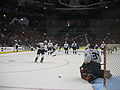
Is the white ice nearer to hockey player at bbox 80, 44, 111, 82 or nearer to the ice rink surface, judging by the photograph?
the ice rink surface

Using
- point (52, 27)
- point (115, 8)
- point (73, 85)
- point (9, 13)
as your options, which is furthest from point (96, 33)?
point (73, 85)

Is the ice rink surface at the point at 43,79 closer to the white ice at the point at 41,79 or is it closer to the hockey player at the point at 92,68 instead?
the white ice at the point at 41,79

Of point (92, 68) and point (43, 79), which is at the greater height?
point (92, 68)

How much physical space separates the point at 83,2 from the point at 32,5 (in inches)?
365

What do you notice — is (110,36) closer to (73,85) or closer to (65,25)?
(65,25)

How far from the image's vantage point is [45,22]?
36969 millimetres

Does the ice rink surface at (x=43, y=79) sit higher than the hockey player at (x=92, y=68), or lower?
lower

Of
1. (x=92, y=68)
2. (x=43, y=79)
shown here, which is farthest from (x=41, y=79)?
(x=92, y=68)

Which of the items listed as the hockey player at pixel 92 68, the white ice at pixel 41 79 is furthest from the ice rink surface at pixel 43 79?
the hockey player at pixel 92 68

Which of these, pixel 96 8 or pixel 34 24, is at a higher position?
pixel 96 8

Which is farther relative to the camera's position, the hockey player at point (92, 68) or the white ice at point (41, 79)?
the hockey player at point (92, 68)

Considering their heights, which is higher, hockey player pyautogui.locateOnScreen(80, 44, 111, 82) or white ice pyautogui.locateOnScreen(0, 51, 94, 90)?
hockey player pyautogui.locateOnScreen(80, 44, 111, 82)

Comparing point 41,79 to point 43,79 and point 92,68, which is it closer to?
point 43,79

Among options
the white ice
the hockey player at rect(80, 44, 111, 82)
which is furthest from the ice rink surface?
the hockey player at rect(80, 44, 111, 82)
